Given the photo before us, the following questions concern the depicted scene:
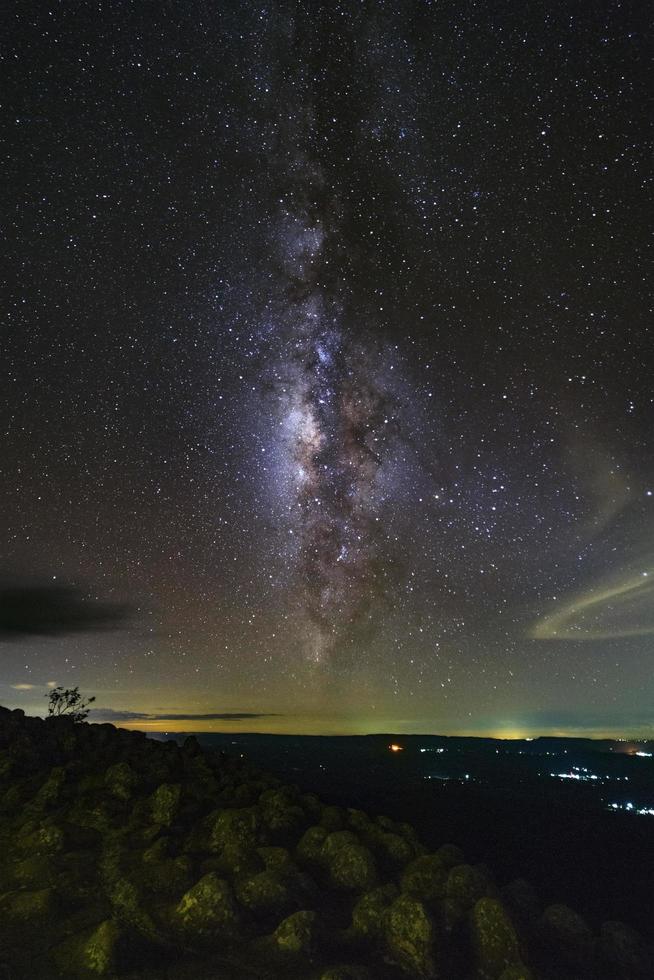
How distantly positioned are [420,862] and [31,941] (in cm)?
874

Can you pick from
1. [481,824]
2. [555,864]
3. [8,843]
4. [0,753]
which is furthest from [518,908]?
[481,824]

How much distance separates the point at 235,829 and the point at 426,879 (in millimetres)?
5094

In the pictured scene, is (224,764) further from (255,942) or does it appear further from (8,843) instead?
(255,942)

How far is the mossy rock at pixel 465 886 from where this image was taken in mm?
Result: 13156

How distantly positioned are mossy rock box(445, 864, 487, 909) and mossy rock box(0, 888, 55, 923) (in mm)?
8537

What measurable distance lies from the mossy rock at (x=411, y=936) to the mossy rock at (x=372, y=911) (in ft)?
0.74

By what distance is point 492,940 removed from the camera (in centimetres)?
1180

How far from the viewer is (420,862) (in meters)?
14.7

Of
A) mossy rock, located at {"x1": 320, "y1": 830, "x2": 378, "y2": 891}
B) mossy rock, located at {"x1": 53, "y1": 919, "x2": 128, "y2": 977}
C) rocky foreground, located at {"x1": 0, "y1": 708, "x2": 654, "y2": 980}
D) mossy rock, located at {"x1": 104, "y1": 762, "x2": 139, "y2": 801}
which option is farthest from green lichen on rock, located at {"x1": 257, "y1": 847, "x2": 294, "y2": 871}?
mossy rock, located at {"x1": 104, "y1": 762, "x2": 139, "y2": 801}

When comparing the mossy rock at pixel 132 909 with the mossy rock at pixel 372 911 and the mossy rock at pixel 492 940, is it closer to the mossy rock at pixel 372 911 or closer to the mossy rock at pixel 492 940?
the mossy rock at pixel 372 911

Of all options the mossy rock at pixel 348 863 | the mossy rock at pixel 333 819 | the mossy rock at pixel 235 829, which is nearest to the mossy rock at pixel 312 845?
the mossy rock at pixel 348 863

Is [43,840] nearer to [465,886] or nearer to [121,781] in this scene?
[121,781]

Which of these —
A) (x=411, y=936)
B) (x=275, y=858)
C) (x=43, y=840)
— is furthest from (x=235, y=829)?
(x=411, y=936)

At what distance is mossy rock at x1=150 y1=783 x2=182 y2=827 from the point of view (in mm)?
16203
